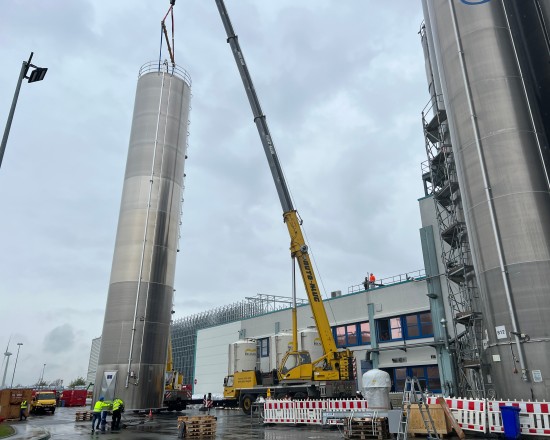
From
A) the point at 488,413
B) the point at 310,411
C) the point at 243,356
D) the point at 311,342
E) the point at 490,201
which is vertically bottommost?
the point at 310,411

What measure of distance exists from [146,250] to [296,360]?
494 inches

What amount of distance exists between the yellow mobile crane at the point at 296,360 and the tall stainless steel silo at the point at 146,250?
6.41m

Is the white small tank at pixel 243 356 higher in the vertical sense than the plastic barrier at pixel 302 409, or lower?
higher

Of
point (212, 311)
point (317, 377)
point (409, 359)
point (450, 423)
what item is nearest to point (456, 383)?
point (409, 359)

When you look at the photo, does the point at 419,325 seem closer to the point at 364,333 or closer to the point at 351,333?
the point at 364,333

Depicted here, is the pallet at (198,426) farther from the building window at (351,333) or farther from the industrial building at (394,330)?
the building window at (351,333)

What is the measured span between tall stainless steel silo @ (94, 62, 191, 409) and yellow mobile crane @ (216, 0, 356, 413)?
6407 mm

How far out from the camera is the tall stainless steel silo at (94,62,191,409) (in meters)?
28.2

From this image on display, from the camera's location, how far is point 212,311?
250ft

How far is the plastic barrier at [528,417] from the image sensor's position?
535 inches

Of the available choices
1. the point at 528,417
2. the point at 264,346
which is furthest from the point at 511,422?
the point at 264,346

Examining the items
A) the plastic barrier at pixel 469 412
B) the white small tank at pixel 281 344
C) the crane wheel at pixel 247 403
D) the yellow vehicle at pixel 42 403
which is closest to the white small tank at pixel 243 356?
the white small tank at pixel 281 344

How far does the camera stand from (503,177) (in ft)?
67.0

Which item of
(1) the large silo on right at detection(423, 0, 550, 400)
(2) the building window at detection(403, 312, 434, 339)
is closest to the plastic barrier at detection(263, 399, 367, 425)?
(1) the large silo on right at detection(423, 0, 550, 400)
